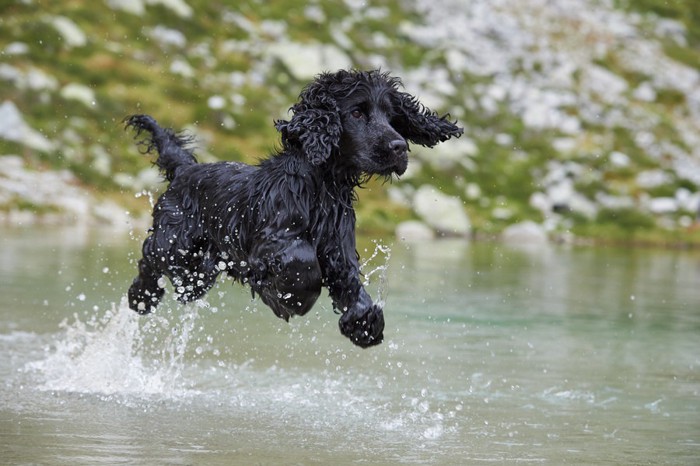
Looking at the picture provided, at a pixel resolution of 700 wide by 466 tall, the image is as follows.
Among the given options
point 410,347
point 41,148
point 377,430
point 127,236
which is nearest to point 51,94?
point 41,148

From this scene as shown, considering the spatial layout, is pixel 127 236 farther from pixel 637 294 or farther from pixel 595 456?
pixel 595 456

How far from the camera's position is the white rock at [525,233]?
35.5 m

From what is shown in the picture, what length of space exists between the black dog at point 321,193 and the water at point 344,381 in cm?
88

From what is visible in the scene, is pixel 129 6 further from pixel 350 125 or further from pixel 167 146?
pixel 350 125

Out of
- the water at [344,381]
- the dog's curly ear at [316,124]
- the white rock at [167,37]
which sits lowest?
the water at [344,381]

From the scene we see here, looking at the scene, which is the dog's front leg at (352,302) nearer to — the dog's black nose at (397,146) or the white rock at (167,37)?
the dog's black nose at (397,146)

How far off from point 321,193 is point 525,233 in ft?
97.3

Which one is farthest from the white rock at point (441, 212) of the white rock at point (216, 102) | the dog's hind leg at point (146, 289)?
the dog's hind leg at point (146, 289)

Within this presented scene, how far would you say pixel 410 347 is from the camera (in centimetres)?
1104

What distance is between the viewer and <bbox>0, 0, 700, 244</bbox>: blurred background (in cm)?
3278

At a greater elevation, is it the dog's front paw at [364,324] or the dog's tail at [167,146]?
the dog's tail at [167,146]

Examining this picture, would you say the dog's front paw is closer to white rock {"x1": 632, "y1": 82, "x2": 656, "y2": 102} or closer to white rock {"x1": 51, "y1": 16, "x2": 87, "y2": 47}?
white rock {"x1": 51, "y1": 16, "x2": 87, "y2": 47}

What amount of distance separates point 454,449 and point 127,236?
19.7 meters

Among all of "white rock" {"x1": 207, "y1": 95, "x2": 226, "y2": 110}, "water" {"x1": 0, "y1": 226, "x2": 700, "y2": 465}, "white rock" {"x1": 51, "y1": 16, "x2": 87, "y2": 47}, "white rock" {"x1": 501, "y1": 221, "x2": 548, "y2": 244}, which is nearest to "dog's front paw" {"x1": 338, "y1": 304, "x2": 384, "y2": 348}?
"water" {"x1": 0, "y1": 226, "x2": 700, "y2": 465}
